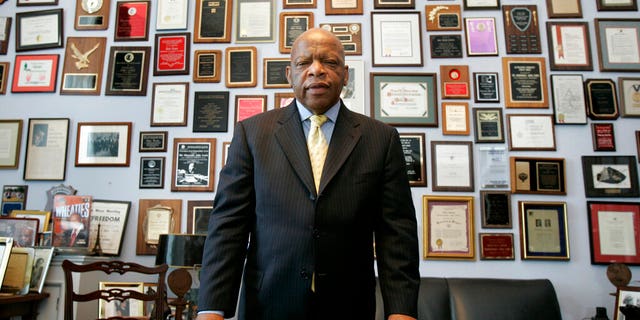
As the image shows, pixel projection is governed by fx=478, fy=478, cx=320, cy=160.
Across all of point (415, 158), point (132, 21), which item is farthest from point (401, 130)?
point (132, 21)

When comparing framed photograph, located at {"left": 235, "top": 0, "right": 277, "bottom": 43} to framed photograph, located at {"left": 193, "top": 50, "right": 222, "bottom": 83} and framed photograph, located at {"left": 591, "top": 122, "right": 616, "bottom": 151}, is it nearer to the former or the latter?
framed photograph, located at {"left": 193, "top": 50, "right": 222, "bottom": 83}

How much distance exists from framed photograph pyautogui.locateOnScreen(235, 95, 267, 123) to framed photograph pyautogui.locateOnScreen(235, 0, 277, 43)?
401 mm

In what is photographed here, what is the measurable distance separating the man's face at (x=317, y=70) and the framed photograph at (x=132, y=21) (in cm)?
215

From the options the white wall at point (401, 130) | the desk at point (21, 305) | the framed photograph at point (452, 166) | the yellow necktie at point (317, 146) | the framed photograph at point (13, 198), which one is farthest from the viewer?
the framed photograph at point (13, 198)

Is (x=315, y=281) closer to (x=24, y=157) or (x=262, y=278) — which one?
(x=262, y=278)

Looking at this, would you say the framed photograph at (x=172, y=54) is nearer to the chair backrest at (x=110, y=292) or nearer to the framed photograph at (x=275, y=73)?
the framed photograph at (x=275, y=73)

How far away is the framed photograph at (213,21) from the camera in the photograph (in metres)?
3.21

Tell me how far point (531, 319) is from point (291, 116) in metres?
1.91

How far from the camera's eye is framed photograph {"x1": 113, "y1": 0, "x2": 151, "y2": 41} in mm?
→ 3252

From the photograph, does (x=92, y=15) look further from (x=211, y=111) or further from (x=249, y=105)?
(x=249, y=105)

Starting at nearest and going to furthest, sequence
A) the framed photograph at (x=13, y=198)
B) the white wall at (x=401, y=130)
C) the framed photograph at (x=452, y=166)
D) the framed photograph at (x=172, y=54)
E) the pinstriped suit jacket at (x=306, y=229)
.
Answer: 1. the pinstriped suit jacket at (x=306, y=229)
2. the white wall at (x=401, y=130)
3. the framed photograph at (x=452, y=166)
4. the framed photograph at (x=13, y=198)
5. the framed photograph at (x=172, y=54)

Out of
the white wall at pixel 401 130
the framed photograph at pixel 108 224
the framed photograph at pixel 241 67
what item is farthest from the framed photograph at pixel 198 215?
the framed photograph at pixel 241 67

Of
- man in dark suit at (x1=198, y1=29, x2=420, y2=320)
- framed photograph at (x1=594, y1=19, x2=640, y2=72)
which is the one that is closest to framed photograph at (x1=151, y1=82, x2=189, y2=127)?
man in dark suit at (x1=198, y1=29, x2=420, y2=320)

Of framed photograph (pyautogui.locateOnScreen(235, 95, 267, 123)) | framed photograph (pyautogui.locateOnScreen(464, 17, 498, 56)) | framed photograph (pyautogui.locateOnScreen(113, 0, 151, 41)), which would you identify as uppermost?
framed photograph (pyautogui.locateOnScreen(113, 0, 151, 41))
